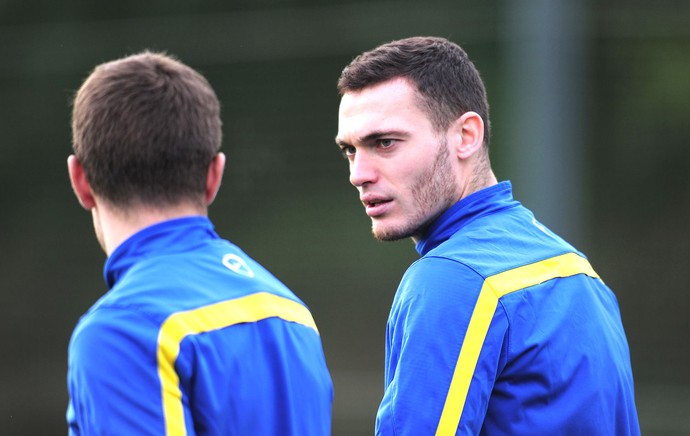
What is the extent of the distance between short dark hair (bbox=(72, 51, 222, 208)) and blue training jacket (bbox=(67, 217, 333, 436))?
0.30 feet

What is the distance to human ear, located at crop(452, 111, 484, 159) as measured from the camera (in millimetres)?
2510

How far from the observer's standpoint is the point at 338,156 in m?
6.71

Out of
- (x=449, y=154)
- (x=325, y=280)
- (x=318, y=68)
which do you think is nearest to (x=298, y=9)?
(x=318, y=68)

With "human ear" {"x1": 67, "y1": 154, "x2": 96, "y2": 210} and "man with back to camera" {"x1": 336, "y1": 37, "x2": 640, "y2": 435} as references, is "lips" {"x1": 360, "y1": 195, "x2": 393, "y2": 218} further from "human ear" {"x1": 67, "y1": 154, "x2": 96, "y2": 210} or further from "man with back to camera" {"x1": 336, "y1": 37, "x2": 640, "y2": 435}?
"human ear" {"x1": 67, "y1": 154, "x2": 96, "y2": 210}

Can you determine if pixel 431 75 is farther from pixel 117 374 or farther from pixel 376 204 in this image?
pixel 117 374

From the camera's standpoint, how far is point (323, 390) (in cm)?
206

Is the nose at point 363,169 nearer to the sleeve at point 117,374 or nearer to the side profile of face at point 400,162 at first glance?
the side profile of face at point 400,162

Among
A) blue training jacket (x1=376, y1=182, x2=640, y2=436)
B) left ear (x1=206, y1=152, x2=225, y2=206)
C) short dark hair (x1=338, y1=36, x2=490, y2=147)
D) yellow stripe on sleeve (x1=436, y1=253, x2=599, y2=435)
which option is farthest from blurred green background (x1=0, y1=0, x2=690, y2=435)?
left ear (x1=206, y1=152, x2=225, y2=206)

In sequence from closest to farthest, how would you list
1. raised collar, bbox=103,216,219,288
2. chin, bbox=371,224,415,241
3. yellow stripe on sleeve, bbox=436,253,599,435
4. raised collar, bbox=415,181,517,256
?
1. raised collar, bbox=103,216,219,288
2. yellow stripe on sleeve, bbox=436,253,599,435
3. raised collar, bbox=415,181,517,256
4. chin, bbox=371,224,415,241

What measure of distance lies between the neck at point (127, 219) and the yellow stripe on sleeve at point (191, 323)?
223 mm

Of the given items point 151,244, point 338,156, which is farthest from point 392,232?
point 338,156

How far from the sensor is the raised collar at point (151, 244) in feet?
6.34

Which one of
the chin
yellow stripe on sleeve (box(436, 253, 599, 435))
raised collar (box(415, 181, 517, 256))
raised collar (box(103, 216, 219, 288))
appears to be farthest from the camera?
the chin

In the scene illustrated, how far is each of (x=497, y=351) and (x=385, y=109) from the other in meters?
0.73
